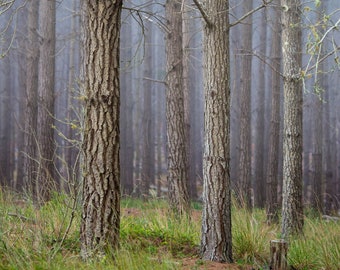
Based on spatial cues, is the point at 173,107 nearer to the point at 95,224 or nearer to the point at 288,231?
the point at 288,231

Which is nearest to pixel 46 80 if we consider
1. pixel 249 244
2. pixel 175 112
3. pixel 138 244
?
pixel 175 112

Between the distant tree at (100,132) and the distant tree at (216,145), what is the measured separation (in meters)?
1.44

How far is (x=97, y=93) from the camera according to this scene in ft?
19.1

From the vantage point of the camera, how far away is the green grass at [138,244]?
542 cm

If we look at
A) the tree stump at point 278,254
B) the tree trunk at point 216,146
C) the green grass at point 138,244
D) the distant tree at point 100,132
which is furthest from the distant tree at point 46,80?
the tree stump at point 278,254

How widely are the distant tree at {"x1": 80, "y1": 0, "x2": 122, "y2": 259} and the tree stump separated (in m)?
1.78

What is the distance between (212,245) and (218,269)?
0.58m

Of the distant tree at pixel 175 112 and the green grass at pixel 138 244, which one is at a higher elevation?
the distant tree at pixel 175 112

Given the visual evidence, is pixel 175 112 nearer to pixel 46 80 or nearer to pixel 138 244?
pixel 138 244

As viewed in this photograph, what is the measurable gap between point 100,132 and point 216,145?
65.9 inches

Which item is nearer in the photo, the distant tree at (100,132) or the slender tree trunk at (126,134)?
the distant tree at (100,132)

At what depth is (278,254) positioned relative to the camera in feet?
20.2

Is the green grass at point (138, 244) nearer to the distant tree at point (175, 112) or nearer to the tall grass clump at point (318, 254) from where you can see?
the tall grass clump at point (318, 254)

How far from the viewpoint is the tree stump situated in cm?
613
